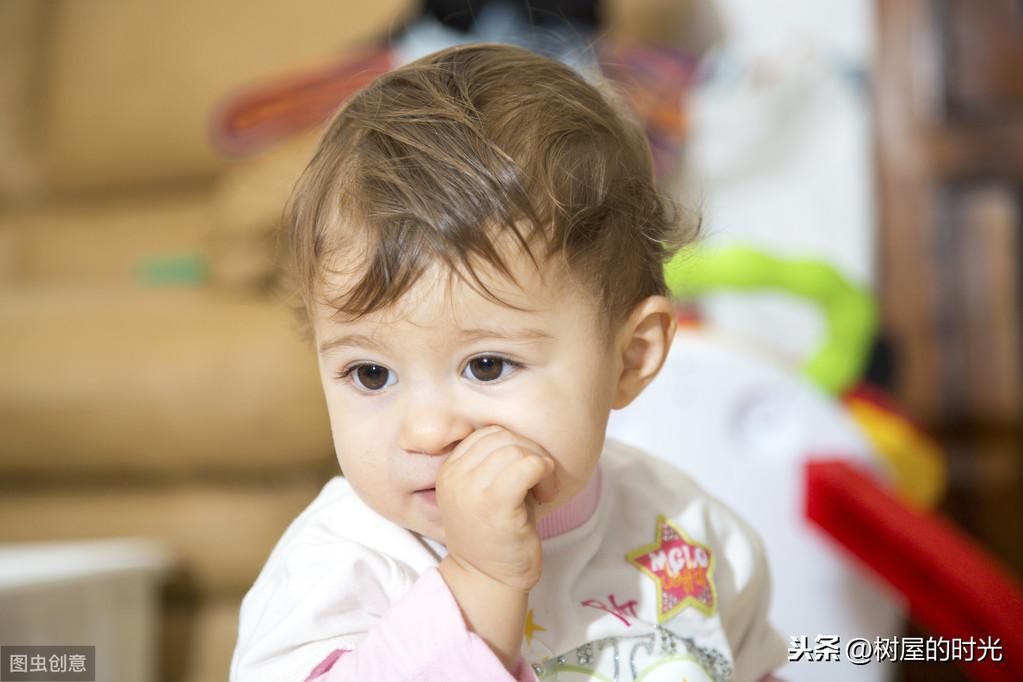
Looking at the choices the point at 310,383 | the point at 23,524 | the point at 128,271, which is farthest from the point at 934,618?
the point at 128,271

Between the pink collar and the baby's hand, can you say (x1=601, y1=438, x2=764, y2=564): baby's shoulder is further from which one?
the baby's hand

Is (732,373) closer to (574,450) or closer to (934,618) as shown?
(934,618)

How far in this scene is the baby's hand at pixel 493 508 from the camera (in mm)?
419

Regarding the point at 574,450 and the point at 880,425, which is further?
the point at 880,425

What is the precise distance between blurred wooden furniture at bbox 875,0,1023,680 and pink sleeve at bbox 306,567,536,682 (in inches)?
51.1

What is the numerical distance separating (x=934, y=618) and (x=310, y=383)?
0.64m

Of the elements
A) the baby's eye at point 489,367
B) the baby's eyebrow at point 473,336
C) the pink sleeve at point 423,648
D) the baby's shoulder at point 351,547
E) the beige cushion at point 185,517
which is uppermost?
the beige cushion at point 185,517

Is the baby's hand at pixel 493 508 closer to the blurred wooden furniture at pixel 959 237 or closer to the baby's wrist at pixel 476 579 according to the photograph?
the baby's wrist at pixel 476 579

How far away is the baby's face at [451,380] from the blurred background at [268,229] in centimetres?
22

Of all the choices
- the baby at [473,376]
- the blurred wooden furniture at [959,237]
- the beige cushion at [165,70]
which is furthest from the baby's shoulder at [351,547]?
the beige cushion at [165,70]

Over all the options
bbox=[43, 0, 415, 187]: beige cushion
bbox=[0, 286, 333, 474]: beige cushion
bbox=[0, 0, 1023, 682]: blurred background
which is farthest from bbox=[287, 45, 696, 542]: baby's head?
bbox=[43, 0, 415, 187]: beige cushion

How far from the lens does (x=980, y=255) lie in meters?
1.54

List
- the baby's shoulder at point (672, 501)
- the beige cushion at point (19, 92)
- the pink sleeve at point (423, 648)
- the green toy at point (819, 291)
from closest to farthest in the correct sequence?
the pink sleeve at point (423, 648)
the baby's shoulder at point (672, 501)
the green toy at point (819, 291)
the beige cushion at point (19, 92)

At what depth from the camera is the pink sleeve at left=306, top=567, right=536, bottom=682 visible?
16.3 inches
